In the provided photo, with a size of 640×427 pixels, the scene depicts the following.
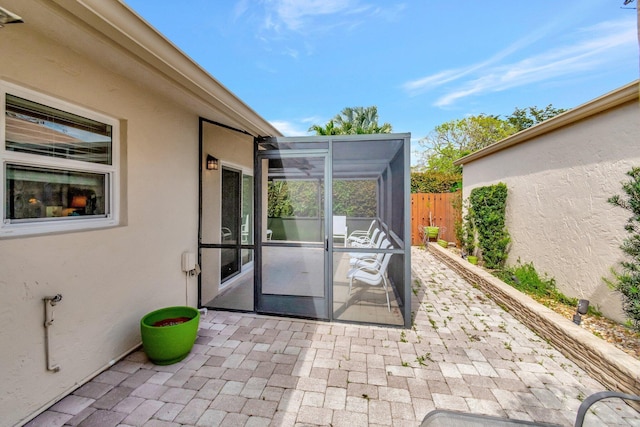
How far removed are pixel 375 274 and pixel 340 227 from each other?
0.93 metres

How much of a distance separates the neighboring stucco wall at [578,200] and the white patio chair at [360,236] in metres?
2.96

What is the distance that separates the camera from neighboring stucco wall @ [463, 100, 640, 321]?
3457 millimetres

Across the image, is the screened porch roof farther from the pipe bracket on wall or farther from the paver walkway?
the pipe bracket on wall

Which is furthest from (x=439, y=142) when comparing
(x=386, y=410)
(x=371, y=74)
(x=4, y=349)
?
(x=4, y=349)

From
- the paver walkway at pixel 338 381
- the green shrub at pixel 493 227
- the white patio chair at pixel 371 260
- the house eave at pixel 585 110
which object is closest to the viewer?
the paver walkway at pixel 338 381

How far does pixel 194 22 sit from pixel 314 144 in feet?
23.8

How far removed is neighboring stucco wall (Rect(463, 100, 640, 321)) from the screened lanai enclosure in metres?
2.55

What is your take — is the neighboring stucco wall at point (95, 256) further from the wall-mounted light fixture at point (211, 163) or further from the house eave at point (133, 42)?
the wall-mounted light fixture at point (211, 163)

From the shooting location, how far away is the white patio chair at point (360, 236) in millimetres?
4255

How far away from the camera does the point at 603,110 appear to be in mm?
3648

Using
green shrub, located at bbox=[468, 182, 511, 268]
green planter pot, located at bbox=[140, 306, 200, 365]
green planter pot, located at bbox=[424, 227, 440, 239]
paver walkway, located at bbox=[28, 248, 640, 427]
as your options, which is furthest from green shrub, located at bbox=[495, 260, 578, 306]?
green planter pot, located at bbox=[140, 306, 200, 365]

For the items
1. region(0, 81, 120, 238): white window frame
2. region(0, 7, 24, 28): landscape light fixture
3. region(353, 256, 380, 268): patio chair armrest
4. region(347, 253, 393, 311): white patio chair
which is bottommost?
region(347, 253, 393, 311): white patio chair

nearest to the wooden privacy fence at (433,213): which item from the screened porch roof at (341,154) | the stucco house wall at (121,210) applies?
the screened porch roof at (341,154)

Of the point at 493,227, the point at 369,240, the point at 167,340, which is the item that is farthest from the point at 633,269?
the point at 167,340
